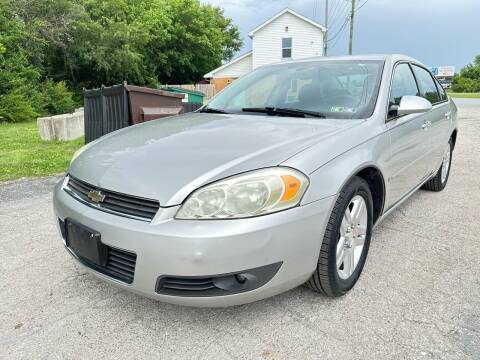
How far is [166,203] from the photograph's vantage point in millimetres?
1884

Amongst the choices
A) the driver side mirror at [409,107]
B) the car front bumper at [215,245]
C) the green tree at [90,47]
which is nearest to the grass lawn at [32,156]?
the car front bumper at [215,245]

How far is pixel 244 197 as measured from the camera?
1.89m

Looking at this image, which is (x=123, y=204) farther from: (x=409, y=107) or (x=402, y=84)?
(x=402, y=84)

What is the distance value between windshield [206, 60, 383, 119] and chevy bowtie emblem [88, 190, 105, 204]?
4.58ft

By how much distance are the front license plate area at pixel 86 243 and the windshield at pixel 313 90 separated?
1.54 meters

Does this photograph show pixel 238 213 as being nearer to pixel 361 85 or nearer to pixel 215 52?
pixel 361 85

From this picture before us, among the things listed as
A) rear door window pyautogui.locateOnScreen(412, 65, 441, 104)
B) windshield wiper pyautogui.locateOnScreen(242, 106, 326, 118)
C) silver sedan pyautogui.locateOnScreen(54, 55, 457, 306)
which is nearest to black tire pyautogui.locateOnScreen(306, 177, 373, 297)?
silver sedan pyautogui.locateOnScreen(54, 55, 457, 306)

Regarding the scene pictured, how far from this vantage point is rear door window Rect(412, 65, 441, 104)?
3.82 meters

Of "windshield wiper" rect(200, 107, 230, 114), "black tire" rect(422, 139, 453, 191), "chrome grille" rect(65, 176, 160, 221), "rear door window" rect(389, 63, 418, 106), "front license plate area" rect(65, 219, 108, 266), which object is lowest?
"black tire" rect(422, 139, 453, 191)

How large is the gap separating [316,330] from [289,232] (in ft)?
2.06

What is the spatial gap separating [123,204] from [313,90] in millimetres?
1755

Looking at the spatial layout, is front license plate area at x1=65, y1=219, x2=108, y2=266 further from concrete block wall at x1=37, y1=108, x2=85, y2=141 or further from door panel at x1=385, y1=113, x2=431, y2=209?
concrete block wall at x1=37, y1=108, x2=85, y2=141

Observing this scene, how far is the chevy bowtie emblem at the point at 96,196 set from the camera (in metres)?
2.10

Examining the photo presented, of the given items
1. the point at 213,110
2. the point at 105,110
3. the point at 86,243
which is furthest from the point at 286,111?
the point at 105,110
